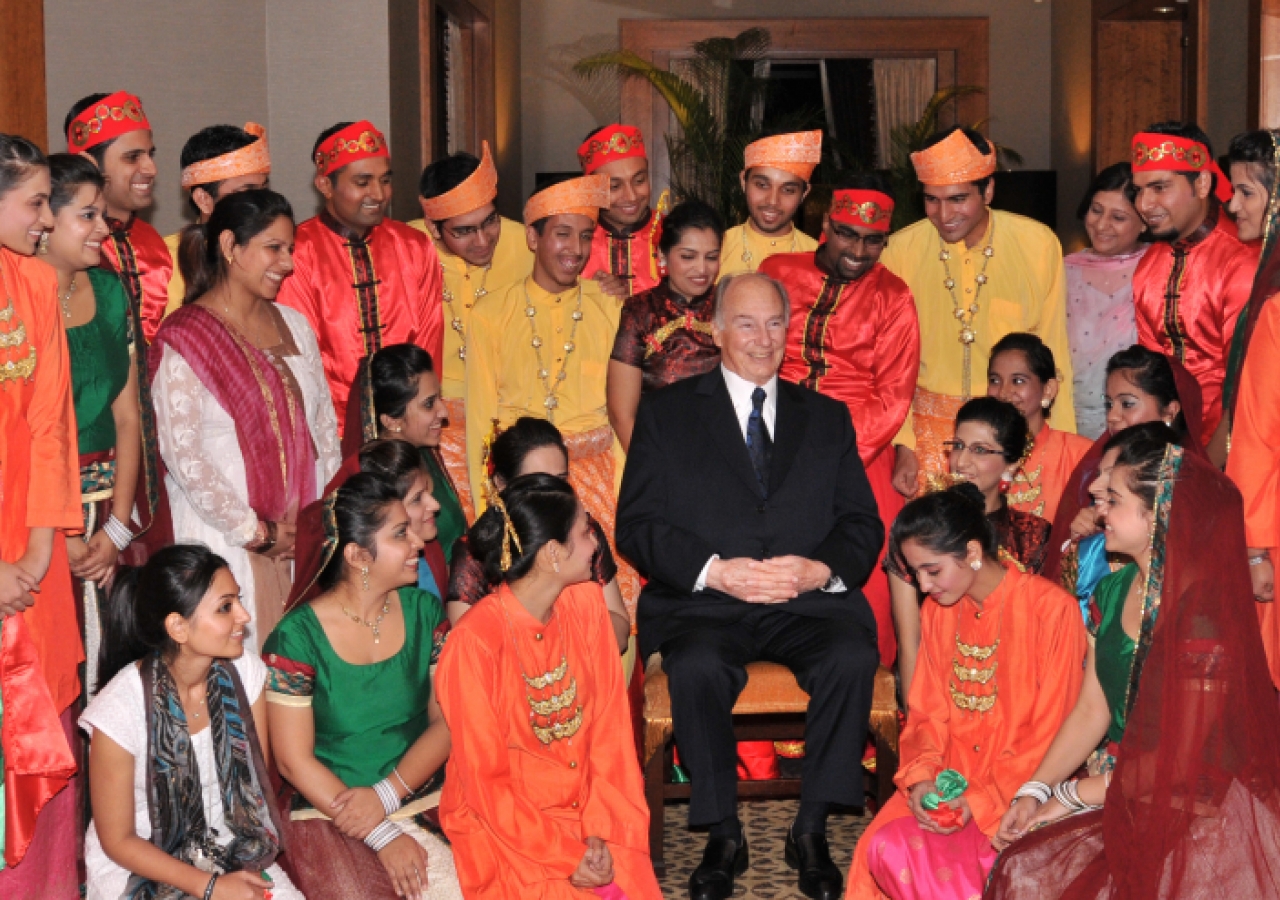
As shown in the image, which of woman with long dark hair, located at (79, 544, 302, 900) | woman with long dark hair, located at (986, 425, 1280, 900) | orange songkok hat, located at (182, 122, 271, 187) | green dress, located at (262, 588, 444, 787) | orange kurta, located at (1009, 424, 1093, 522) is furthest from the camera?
orange songkok hat, located at (182, 122, 271, 187)

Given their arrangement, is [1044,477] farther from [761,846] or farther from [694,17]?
[694,17]

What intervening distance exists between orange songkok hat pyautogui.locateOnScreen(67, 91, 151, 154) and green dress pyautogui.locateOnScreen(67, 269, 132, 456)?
86cm

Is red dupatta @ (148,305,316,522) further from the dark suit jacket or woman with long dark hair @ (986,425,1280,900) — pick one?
woman with long dark hair @ (986,425,1280,900)

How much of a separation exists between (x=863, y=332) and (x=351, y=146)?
184cm

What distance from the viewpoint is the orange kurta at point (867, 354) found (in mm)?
4664

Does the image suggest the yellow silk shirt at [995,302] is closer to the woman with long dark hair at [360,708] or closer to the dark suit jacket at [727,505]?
the dark suit jacket at [727,505]

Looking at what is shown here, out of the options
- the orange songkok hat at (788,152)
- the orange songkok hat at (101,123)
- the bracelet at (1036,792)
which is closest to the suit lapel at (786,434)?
the bracelet at (1036,792)

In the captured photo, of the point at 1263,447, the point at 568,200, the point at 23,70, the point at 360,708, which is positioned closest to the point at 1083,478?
the point at 1263,447

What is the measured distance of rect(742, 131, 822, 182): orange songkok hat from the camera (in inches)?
193

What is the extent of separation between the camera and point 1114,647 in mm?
3090

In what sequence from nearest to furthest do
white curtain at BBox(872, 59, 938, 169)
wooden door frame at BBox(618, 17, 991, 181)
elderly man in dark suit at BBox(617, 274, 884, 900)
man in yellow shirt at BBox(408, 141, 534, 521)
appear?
elderly man in dark suit at BBox(617, 274, 884, 900) → man in yellow shirt at BBox(408, 141, 534, 521) → wooden door frame at BBox(618, 17, 991, 181) → white curtain at BBox(872, 59, 938, 169)

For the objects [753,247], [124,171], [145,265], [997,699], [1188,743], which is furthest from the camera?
[753,247]

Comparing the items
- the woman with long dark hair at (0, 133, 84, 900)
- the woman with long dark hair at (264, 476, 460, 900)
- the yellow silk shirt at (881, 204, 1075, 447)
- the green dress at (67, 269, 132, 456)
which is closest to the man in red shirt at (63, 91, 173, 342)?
the green dress at (67, 269, 132, 456)

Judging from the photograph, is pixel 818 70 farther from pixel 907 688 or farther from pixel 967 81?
pixel 907 688
